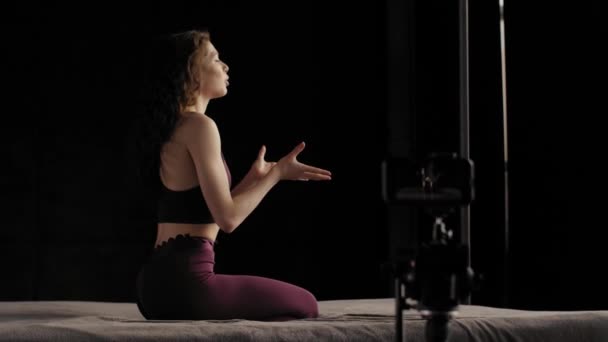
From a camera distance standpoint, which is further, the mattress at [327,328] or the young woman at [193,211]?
the young woman at [193,211]

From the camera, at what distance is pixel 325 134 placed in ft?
13.7

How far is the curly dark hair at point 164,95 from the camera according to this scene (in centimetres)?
224

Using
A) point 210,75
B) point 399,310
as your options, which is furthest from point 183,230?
point 399,310

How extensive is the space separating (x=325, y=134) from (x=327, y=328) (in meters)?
2.34

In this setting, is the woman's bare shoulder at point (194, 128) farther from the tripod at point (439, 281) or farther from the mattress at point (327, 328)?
the tripod at point (439, 281)

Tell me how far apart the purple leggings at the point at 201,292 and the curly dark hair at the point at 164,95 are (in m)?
0.21

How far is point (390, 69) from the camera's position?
4.16 m

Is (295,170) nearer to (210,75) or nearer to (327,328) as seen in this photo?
(210,75)

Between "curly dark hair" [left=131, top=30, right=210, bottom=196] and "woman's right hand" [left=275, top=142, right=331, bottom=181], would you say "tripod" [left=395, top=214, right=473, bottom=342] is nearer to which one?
"woman's right hand" [left=275, top=142, right=331, bottom=181]

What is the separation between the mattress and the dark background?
136cm

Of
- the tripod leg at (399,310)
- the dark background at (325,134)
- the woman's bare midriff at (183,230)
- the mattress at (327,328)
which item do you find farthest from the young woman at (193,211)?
the dark background at (325,134)

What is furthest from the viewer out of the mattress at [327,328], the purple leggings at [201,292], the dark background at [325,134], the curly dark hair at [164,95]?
the dark background at [325,134]

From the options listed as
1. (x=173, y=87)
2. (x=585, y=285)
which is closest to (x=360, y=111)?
(x=585, y=285)

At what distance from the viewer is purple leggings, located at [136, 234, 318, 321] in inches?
83.3
